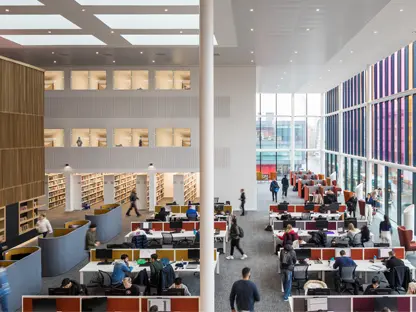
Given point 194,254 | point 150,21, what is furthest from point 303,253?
point 150,21

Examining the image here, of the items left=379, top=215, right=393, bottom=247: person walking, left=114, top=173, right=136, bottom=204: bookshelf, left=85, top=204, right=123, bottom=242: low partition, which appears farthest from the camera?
left=114, top=173, right=136, bottom=204: bookshelf

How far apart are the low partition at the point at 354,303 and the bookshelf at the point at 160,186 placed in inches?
630

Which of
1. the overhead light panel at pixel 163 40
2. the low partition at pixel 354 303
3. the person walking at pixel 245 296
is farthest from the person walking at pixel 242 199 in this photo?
the person walking at pixel 245 296

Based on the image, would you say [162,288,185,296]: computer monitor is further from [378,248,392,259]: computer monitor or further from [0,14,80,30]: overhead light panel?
[0,14,80,30]: overhead light panel

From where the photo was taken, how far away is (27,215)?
14.5 metres

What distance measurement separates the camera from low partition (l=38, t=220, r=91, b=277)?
1066cm

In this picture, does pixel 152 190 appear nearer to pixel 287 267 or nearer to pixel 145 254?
pixel 145 254

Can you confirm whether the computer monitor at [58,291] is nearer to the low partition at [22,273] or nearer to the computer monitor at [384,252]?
the low partition at [22,273]

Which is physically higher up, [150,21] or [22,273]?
[150,21]

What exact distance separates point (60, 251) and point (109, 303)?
455cm

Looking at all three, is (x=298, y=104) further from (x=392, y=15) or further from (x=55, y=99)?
(x=392, y=15)

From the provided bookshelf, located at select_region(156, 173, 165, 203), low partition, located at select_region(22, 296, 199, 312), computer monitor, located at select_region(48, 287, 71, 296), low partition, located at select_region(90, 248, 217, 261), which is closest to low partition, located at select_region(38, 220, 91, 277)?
low partition, located at select_region(90, 248, 217, 261)

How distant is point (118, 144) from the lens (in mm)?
19969

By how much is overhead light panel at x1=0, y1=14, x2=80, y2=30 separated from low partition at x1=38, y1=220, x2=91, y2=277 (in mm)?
6316
